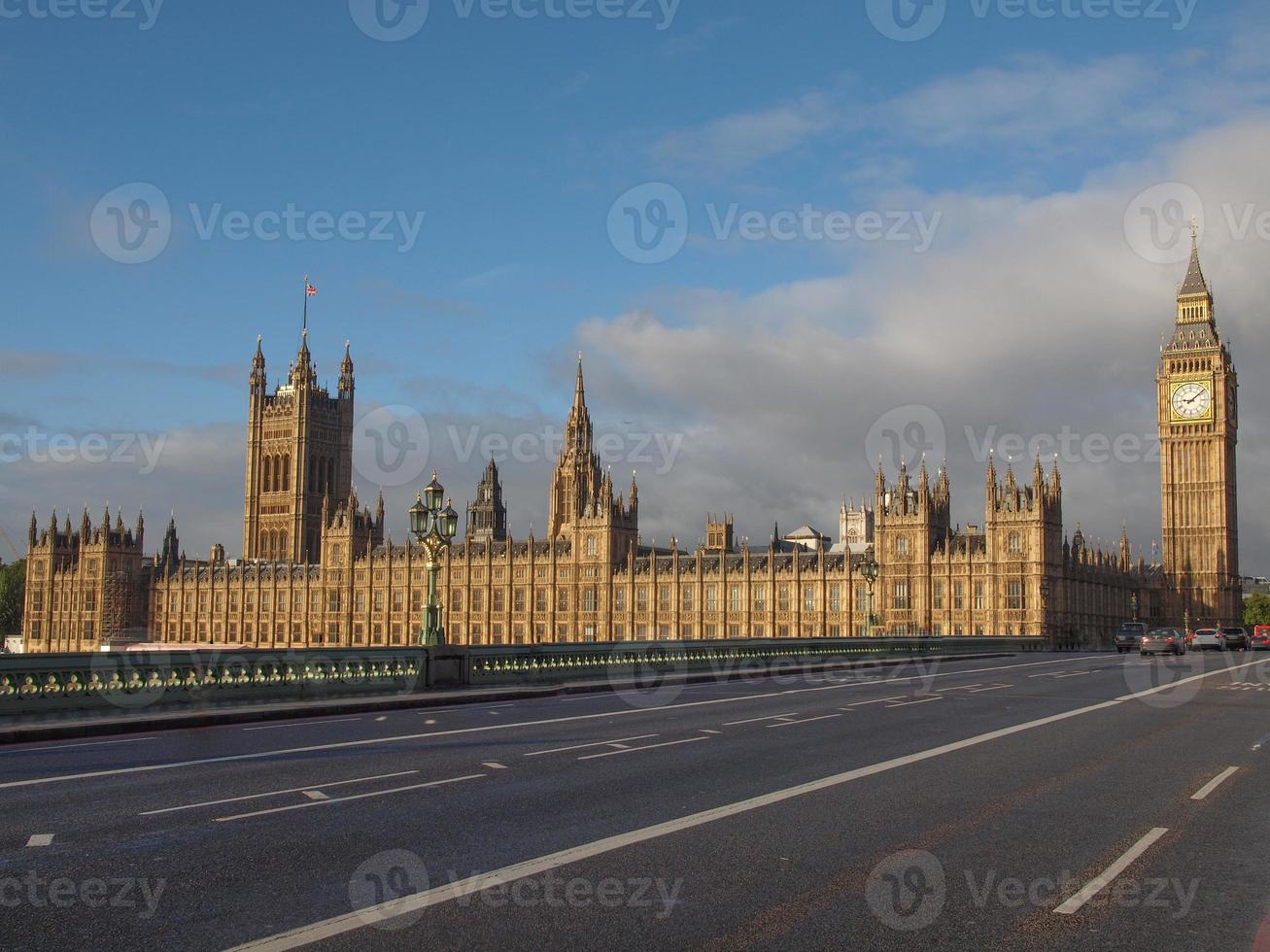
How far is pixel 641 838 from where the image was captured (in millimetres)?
11477

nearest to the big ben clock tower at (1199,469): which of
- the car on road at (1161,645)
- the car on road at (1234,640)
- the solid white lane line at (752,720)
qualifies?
the car on road at (1234,640)

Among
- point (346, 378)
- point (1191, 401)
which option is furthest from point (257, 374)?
point (1191, 401)

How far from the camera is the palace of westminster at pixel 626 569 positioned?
9412 centimetres

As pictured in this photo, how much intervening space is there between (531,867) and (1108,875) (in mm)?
4777

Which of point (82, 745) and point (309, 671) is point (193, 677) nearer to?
point (309, 671)

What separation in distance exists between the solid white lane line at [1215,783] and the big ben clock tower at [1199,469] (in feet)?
396

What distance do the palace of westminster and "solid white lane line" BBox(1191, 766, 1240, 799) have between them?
64639mm

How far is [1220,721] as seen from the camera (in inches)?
902

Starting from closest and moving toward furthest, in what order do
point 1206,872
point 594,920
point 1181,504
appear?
point 594,920
point 1206,872
point 1181,504

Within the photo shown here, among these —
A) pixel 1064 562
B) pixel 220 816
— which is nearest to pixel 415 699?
pixel 220 816

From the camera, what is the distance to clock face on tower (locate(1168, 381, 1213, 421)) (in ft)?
431

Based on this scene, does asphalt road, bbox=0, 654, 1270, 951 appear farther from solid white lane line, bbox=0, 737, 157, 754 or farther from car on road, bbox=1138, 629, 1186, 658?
car on road, bbox=1138, 629, 1186, 658

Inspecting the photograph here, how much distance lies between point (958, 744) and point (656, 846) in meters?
9.30

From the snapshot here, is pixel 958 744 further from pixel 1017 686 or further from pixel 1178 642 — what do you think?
pixel 1178 642
